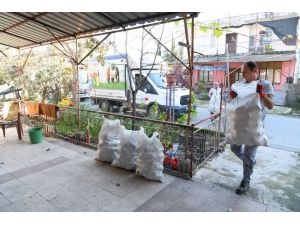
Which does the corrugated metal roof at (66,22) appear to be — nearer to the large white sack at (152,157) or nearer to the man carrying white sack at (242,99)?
the man carrying white sack at (242,99)

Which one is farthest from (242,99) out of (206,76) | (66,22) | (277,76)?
(206,76)

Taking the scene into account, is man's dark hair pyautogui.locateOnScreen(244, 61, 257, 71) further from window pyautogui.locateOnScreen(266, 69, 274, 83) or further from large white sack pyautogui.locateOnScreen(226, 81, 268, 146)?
window pyautogui.locateOnScreen(266, 69, 274, 83)

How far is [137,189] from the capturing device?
123 inches

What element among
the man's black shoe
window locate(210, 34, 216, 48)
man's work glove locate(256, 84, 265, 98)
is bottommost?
the man's black shoe

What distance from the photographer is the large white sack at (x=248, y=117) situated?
9.17 ft

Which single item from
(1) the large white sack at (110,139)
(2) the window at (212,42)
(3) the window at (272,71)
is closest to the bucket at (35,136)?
(1) the large white sack at (110,139)

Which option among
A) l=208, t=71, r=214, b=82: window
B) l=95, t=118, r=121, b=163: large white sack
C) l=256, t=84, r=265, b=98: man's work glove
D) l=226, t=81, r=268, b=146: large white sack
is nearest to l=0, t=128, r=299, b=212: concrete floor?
l=95, t=118, r=121, b=163: large white sack

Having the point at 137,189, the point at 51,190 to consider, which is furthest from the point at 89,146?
the point at 137,189

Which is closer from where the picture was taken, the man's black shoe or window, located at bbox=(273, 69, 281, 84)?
the man's black shoe

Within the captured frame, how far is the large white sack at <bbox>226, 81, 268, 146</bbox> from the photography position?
2795mm

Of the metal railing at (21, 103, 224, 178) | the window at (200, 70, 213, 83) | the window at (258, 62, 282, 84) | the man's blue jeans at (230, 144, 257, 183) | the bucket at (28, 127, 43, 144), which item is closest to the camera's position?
A: the man's blue jeans at (230, 144, 257, 183)

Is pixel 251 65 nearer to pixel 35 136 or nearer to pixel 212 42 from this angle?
pixel 35 136

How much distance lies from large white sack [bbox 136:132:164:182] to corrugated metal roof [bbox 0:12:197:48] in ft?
6.42
